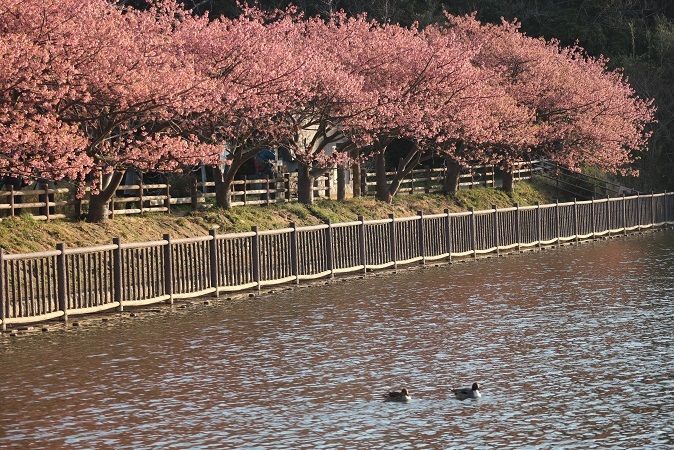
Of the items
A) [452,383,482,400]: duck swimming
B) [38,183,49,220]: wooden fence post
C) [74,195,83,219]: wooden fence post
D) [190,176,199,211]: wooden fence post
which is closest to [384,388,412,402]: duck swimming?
[452,383,482,400]: duck swimming

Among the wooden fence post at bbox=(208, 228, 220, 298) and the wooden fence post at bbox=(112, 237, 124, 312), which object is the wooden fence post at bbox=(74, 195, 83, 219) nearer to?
the wooden fence post at bbox=(208, 228, 220, 298)

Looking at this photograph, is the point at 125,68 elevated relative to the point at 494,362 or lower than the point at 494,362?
elevated

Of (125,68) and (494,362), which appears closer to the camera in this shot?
(494,362)

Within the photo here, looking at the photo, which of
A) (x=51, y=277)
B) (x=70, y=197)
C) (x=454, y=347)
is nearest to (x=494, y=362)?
(x=454, y=347)

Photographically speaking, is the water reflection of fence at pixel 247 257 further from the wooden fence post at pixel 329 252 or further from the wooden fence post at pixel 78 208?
the wooden fence post at pixel 78 208

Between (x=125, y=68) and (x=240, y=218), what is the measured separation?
1072cm

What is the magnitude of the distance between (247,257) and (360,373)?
13865 mm

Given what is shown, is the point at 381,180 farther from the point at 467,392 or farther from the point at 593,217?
the point at 467,392

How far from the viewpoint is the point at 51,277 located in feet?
81.1

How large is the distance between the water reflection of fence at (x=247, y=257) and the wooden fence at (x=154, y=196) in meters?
3.85

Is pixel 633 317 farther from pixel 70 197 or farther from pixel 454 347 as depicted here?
pixel 70 197

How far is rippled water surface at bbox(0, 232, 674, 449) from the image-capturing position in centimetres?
1334

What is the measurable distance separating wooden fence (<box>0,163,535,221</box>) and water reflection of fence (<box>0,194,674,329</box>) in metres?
3.85

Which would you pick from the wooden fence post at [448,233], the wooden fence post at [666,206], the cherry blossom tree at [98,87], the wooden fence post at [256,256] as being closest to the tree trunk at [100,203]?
the cherry blossom tree at [98,87]
